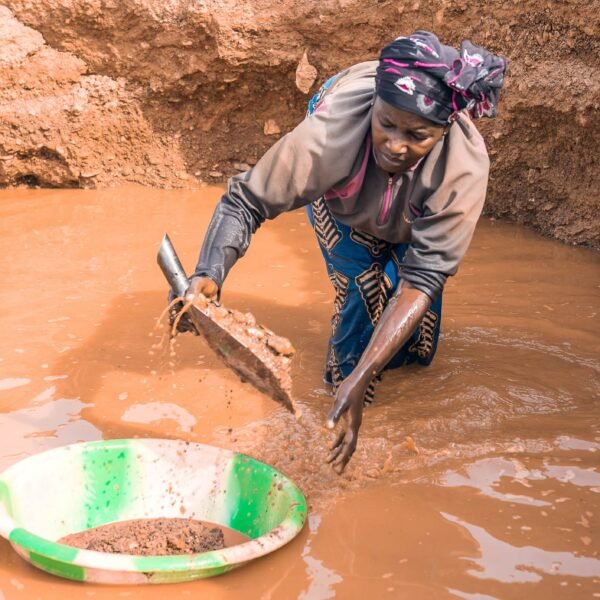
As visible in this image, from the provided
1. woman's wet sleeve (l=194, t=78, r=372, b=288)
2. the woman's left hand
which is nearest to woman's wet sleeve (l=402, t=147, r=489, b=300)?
woman's wet sleeve (l=194, t=78, r=372, b=288)

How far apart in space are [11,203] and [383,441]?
377 cm

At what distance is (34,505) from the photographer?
2.99 m

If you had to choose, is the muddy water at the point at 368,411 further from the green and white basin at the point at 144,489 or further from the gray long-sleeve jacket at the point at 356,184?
the gray long-sleeve jacket at the point at 356,184

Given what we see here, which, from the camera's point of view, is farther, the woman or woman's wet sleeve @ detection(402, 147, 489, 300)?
woman's wet sleeve @ detection(402, 147, 489, 300)

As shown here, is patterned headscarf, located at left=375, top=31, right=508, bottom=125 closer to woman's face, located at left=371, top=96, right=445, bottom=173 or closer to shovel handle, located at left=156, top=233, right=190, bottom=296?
woman's face, located at left=371, top=96, right=445, bottom=173

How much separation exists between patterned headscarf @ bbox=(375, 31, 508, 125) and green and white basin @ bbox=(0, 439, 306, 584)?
121 cm

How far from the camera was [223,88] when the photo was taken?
259 inches

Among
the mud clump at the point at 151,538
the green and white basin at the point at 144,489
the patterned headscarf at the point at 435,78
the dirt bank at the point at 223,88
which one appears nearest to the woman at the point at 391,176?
the patterned headscarf at the point at 435,78

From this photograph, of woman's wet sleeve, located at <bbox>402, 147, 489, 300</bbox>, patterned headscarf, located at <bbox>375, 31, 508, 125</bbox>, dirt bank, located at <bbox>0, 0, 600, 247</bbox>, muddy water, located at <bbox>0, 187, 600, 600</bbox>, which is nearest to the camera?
muddy water, located at <bbox>0, 187, 600, 600</bbox>

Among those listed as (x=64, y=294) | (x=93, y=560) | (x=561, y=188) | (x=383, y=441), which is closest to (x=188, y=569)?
(x=93, y=560)

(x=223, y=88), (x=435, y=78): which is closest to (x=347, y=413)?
(x=435, y=78)

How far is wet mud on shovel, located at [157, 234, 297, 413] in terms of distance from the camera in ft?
9.62

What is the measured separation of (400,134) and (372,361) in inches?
27.5

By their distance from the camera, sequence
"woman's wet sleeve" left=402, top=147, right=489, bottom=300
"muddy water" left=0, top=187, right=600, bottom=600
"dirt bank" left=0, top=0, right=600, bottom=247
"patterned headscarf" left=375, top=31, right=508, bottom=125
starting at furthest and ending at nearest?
"dirt bank" left=0, top=0, right=600, bottom=247, "woman's wet sleeve" left=402, top=147, right=489, bottom=300, "patterned headscarf" left=375, top=31, right=508, bottom=125, "muddy water" left=0, top=187, right=600, bottom=600
